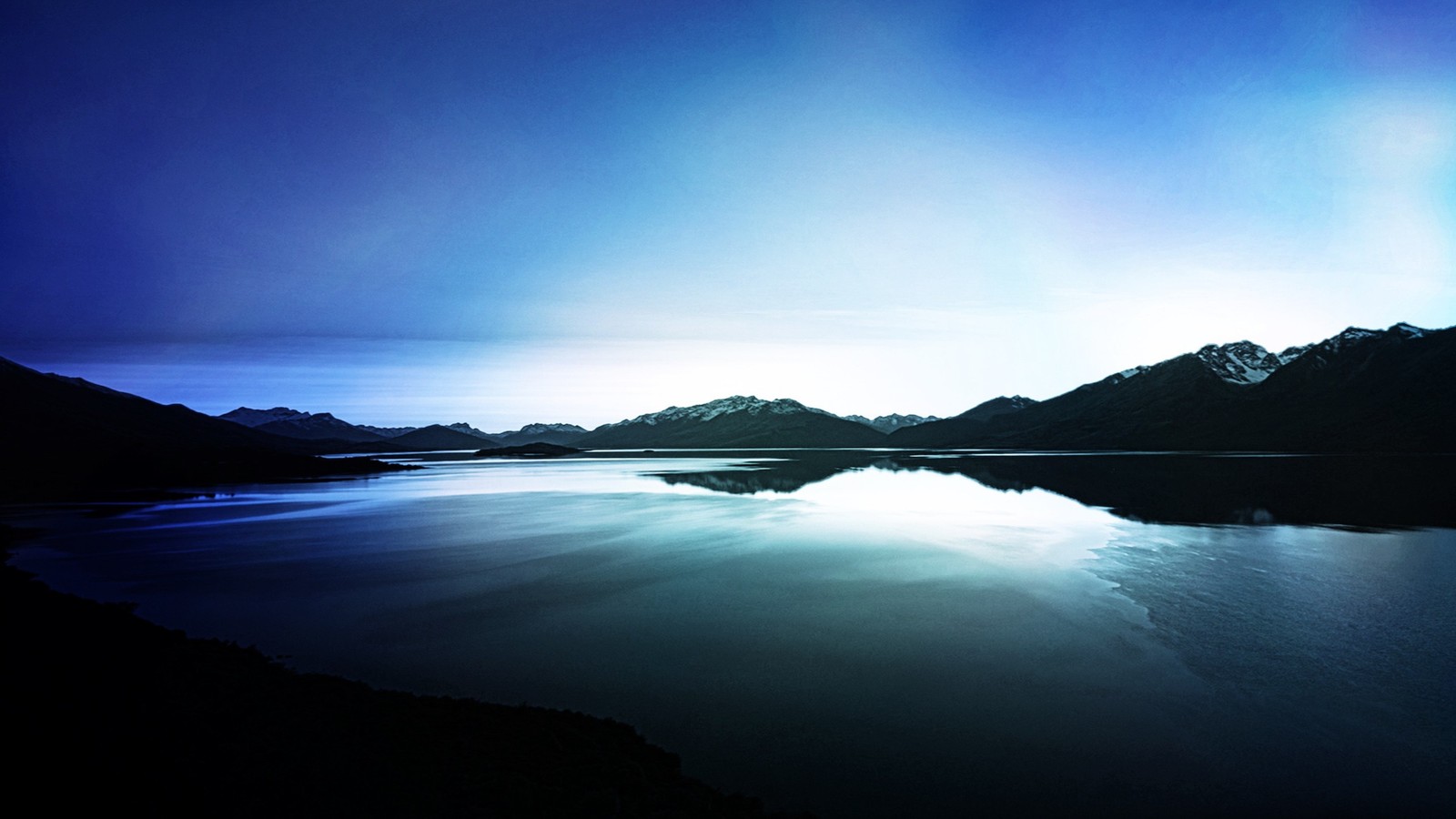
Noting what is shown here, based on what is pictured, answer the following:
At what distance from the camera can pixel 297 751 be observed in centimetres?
923

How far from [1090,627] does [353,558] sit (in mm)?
28507

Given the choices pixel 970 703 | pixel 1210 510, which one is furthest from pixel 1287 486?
pixel 970 703

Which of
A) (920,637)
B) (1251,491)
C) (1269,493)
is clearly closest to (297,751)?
(920,637)

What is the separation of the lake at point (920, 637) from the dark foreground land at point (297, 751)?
1150mm

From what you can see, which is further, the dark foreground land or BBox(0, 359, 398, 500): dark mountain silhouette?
BBox(0, 359, 398, 500): dark mountain silhouette

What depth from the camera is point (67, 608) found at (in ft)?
57.3

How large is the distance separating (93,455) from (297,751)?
414 ft

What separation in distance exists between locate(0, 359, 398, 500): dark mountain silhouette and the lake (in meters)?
52.5

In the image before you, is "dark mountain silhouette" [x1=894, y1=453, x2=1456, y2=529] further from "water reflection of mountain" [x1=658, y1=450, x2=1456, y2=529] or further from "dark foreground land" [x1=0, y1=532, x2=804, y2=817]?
"dark foreground land" [x1=0, y1=532, x2=804, y2=817]

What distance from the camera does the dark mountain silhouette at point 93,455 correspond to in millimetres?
76812

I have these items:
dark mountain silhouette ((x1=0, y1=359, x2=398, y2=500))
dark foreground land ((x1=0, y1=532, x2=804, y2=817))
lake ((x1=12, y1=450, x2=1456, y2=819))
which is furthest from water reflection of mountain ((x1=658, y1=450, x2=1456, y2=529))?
dark mountain silhouette ((x1=0, y1=359, x2=398, y2=500))

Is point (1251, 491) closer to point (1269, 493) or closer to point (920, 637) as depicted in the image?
point (1269, 493)

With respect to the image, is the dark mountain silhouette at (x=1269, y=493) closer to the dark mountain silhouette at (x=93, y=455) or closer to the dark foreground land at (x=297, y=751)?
the dark foreground land at (x=297, y=751)

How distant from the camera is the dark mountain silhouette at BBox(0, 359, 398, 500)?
3024 inches
